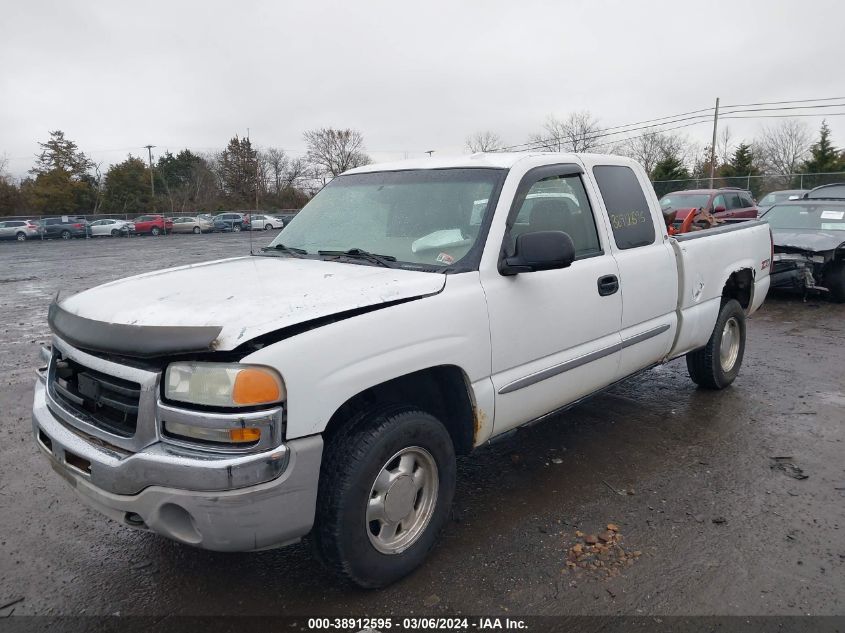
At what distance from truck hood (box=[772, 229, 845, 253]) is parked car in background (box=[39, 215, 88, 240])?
4141cm

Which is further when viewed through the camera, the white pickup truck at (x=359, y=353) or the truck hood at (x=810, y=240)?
the truck hood at (x=810, y=240)

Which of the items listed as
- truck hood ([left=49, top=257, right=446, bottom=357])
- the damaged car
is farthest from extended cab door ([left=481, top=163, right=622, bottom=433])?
the damaged car

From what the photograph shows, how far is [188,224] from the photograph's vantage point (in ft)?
147

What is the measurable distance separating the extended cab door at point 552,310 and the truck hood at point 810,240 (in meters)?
7.40

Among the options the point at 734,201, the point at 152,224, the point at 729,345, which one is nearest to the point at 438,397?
the point at 729,345

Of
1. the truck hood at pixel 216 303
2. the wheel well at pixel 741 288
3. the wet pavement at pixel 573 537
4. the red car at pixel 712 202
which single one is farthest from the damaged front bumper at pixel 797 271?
the truck hood at pixel 216 303

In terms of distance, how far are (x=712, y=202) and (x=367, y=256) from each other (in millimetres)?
15719

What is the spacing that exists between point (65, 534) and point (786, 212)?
11708 mm

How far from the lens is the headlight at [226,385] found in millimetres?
2303

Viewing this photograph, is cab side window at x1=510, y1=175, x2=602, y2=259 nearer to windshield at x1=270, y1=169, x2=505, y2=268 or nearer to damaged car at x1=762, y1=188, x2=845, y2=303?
windshield at x1=270, y1=169, x2=505, y2=268

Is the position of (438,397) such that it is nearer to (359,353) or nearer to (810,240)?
(359,353)

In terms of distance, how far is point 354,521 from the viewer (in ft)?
8.61

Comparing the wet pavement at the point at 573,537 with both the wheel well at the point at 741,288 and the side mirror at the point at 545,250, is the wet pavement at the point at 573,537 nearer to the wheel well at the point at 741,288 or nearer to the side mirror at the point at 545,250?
the wheel well at the point at 741,288

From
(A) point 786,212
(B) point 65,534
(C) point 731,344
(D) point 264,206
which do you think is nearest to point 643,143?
(D) point 264,206
